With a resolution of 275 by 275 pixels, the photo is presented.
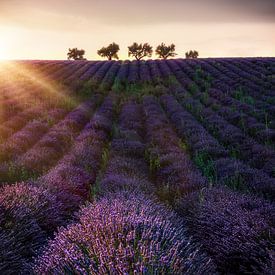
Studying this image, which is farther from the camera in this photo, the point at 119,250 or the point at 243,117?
the point at 243,117

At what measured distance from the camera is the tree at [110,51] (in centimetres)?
5047

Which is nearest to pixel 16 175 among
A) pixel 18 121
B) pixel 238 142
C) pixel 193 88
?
pixel 238 142

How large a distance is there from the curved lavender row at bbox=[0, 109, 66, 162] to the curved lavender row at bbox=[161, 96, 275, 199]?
3332 mm

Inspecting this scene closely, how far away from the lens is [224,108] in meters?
12.4

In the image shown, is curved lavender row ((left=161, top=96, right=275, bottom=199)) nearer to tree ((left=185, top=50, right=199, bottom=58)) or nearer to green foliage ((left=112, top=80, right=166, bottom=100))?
green foliage ((left=112, top=80, right=166, bottom=100))

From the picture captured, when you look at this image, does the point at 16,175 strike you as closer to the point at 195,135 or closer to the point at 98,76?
the point at 195,135

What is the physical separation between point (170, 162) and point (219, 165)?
2.80 feet

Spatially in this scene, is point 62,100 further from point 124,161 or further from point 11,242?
point 11,242

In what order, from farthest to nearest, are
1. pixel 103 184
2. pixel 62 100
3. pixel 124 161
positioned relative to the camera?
pixel 62 100 < pixel 124 161 < pixel 103 184

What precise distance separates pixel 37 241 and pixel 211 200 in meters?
1.96

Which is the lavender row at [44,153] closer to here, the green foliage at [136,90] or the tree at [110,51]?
the green foliage at [136,90]

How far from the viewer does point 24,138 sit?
9.02 meters

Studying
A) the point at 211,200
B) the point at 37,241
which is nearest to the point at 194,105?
the point at 211,200

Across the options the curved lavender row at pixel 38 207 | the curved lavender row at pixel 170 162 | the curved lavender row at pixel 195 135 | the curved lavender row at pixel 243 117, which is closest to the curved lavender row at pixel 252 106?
the curved lavender row at pixel 243 117
